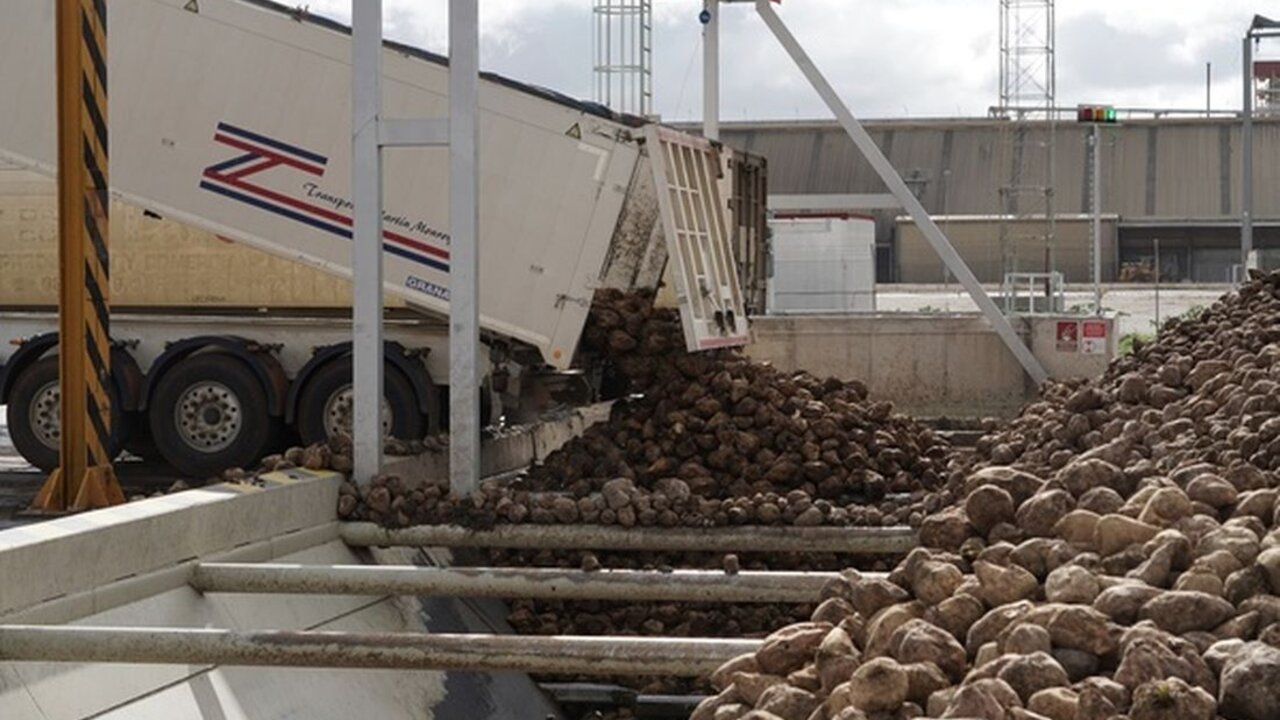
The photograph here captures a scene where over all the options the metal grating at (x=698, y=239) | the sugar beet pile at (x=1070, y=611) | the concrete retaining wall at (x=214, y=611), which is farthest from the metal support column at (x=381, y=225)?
the sugar beet pile at (x=1070, y=611)

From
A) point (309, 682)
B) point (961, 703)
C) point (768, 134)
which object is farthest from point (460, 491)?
point (768, 134)

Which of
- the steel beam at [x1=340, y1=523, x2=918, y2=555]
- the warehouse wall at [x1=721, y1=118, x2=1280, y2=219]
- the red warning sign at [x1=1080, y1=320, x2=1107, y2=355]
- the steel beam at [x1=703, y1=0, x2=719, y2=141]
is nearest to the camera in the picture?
the steel beam at [x1=340, y1=523, x2=918, y2=555]

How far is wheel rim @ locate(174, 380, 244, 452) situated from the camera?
15.0 m

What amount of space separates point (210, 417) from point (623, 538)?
6122mm

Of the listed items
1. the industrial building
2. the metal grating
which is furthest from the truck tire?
the industrial building

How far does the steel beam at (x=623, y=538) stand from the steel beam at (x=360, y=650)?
2.61 meters

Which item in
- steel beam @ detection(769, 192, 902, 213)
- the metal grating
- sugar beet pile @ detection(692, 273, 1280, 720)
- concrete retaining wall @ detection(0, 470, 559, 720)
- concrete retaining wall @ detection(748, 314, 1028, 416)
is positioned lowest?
concrete retaining wall @ detection(0, 470, 559, 720)

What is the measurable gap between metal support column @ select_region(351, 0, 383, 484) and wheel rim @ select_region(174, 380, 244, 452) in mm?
4993

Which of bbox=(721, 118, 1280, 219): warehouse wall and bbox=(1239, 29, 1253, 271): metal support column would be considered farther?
bbox=(721, 118, 1280, 219): warehouse wall

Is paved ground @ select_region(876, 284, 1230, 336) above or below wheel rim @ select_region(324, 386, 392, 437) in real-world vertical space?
above

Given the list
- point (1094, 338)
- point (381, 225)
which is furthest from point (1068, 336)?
point (381, 225)

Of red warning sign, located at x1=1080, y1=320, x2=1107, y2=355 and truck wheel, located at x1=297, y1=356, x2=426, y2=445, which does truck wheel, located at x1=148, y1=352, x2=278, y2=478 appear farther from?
red warning sign, located at x1=1080, y1=320, x2=1107, y2=355

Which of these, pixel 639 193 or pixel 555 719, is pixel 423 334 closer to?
pixel 639 193

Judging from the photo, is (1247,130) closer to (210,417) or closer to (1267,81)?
(210,417)
